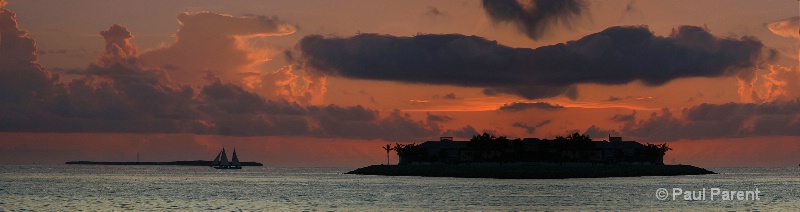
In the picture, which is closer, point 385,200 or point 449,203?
point 449,203

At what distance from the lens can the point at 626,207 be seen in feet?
354

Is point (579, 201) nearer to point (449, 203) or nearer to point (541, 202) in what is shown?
point (541, 202)

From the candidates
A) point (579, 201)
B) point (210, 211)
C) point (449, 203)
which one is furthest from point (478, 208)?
point (210, 211)

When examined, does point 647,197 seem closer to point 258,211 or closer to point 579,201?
point 579,201

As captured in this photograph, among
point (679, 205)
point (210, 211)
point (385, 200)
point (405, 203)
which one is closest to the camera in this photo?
point (210, 211)

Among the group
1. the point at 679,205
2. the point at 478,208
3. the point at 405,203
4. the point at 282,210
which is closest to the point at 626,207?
the point at 679,205

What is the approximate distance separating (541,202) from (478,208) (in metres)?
12.6

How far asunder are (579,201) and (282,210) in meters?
37.4

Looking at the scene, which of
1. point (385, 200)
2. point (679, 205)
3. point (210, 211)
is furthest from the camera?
point (385, 200)

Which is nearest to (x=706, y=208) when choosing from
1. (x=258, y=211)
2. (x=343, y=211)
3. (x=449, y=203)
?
(x=449, y=203)

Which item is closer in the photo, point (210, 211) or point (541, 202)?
point (210, 211)

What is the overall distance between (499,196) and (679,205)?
2973 centimetres

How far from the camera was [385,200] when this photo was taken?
12612cm

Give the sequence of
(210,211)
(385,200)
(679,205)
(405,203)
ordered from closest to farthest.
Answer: (210,211)
(679,205)
(405,203)
(385,200)
